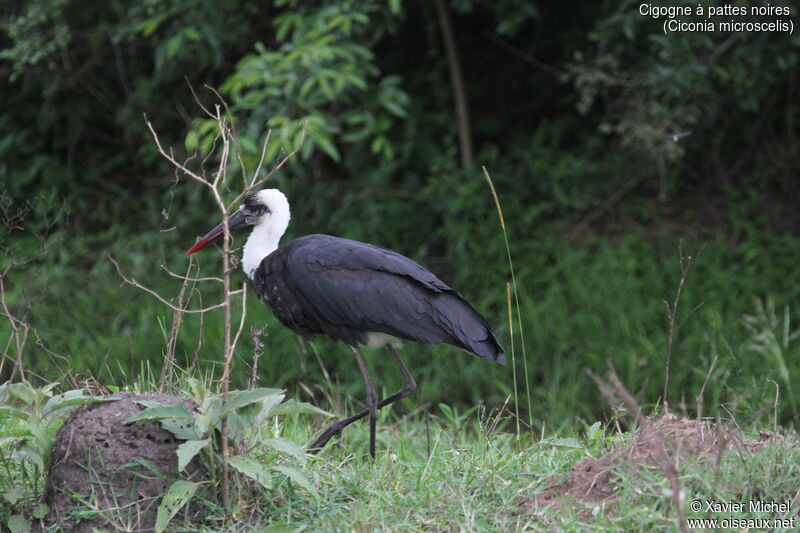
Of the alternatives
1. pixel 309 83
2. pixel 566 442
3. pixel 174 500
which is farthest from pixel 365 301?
pixel 309 83

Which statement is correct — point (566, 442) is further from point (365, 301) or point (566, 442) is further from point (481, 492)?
point (365, 301)

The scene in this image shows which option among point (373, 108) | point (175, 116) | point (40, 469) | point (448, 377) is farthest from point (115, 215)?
point (40, 469)

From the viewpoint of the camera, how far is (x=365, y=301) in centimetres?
400

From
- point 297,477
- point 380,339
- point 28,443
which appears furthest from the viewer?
point 380,339

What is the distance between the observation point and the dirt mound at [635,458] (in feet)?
9.84

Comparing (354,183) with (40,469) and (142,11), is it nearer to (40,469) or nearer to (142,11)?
(142,11)

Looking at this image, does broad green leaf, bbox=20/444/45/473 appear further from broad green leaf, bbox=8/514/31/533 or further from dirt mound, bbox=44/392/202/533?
broad green leaf, bbox=8/514/31/533

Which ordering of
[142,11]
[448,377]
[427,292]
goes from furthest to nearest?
1. [142,11]
2. [448,377]
3. [427,292]

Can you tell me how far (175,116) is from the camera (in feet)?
25.0

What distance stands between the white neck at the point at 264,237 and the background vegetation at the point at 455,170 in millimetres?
936

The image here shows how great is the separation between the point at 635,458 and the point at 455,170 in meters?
4.26

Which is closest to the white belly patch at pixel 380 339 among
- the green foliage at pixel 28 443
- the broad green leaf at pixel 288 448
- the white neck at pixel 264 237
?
the white neck at pixel 264 237

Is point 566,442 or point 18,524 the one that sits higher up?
point 18,524

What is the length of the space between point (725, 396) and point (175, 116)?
14.1 feet
